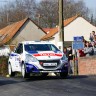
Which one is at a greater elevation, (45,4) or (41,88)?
(45,4)

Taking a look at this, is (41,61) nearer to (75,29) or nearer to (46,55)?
(46,55)

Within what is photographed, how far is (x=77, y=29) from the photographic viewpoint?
203 feet

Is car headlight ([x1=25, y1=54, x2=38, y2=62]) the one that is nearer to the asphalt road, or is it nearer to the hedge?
the asphalt road

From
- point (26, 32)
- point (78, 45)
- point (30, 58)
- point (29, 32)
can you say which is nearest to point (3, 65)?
point (78, 45)

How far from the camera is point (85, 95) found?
12805 mm

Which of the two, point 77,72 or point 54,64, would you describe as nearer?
point 54,64

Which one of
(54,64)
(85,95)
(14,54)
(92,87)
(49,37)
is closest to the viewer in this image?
(85,95)

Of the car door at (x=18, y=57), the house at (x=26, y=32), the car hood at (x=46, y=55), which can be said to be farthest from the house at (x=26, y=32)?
the car hood at (x=46, y=55)

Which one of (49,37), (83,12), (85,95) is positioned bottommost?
(85,95)

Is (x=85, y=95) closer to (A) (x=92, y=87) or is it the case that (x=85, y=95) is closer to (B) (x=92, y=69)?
(A) (x=92, y=87)

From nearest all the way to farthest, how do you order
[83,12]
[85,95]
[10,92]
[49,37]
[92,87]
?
[85,95]
[10,92]
[92,87]
[49,37]
[83,12]

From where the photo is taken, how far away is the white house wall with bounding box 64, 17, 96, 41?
61.1 meters

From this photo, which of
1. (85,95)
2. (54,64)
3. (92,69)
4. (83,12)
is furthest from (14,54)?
(83,12)

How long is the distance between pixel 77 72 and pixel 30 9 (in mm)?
77552
